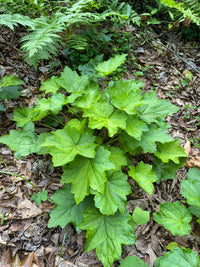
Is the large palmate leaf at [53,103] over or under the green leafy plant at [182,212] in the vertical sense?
over

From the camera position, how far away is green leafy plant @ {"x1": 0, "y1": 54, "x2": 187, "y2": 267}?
151 centimetres

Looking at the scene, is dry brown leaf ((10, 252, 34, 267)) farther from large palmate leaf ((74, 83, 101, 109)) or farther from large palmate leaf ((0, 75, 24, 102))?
large palmate leaf ((0, 75, 24, 102))

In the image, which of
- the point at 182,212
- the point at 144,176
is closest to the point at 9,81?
the point at 144,176

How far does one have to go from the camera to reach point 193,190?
1852 mm

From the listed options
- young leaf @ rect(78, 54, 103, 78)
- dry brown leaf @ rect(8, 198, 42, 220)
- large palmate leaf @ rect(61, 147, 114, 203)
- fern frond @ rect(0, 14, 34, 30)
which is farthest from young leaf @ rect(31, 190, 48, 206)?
fern frond @ rect(0, 14, 34, 30)

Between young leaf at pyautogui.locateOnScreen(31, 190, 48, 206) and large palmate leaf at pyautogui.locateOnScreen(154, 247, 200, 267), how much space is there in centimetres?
109

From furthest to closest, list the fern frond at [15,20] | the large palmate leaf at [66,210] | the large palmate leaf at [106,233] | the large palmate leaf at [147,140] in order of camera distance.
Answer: the fern frond at [15,20] → the large palmate leaf at [147,140] → the large palmate leaf at [66,210] → the large palmate leaf at [106,233]

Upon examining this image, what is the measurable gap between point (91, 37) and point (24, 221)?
2434mm

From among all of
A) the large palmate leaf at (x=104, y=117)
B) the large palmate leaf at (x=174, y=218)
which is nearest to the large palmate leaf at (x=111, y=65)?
the large palmate leaf at (x=104, y=117)

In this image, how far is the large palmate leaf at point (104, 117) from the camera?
167 centimetres

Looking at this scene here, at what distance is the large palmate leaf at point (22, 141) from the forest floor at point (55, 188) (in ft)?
0.93

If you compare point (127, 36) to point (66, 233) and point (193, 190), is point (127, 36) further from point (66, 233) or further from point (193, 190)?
point (66, 233)

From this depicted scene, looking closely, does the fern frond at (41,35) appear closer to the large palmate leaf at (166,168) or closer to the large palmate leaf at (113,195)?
the large palmate leaf at (113,195)

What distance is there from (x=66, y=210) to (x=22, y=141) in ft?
2.48
